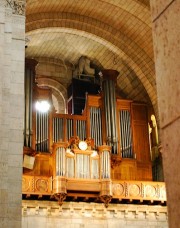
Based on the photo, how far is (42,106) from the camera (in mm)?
19344

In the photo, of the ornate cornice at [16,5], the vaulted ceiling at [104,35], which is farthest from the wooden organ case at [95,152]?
the ornate cornice at [16,5]

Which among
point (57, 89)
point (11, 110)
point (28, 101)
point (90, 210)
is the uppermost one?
point (57, 89)

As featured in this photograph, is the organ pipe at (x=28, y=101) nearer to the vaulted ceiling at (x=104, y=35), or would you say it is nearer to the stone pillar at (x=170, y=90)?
the vaulted ceiling at (x=104, y=35)

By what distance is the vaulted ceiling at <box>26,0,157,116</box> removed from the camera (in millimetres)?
19047

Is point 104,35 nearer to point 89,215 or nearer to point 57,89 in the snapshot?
point 57,89

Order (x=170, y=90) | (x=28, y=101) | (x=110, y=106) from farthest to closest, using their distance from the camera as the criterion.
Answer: (x=110, y=106), (x=28, y=101), (x=170, y=90)

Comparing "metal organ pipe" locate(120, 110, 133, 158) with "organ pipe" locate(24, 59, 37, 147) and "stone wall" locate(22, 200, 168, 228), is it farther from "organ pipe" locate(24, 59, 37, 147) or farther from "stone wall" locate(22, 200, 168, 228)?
"organ pipe" locate(24, 59, 37, 147)

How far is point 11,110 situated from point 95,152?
688 centimetres

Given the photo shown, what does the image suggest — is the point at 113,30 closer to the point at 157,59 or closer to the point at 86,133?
the point at 86,133

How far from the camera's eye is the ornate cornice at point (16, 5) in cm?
1220

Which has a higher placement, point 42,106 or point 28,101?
point 42,106

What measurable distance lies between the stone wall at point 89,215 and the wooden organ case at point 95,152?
354 mm

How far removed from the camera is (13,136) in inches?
432

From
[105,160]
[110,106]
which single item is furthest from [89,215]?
[110,106]
